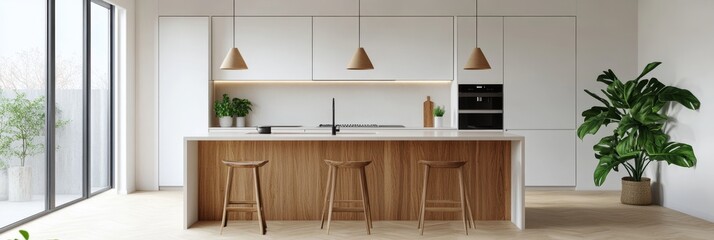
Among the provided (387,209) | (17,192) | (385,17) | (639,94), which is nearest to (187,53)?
(385,17)

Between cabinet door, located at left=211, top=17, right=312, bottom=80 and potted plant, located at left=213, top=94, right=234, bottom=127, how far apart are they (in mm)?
329

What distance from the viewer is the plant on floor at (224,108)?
8625 millimetres

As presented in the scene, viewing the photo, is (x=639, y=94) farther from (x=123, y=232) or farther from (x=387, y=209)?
(x=123, y=232)

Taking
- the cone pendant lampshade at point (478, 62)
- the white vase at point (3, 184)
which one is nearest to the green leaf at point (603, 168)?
the cone pendant lampshade at point (478, 62)

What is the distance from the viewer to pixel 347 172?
6.27 metres

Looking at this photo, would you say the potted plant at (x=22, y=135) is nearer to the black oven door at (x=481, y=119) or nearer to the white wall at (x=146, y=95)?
the white wall at (x=146, y=95)

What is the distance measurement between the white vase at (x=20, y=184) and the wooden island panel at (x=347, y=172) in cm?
154

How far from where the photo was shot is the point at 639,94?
7340 millimetres

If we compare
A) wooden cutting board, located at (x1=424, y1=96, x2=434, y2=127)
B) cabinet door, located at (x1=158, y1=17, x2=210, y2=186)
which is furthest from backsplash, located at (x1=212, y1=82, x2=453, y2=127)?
cabinet door, located at (x1=158, y1=17, x2=210, y2=186)

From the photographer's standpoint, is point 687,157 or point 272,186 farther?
point 687,157

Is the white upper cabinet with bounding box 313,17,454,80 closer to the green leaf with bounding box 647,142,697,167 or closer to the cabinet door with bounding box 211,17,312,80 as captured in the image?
the cabinet door with bounding box 211,17,312,80

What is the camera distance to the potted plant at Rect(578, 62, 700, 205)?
6848mm

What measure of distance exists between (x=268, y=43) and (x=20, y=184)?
3.50 metres

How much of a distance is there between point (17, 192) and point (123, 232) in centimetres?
109
